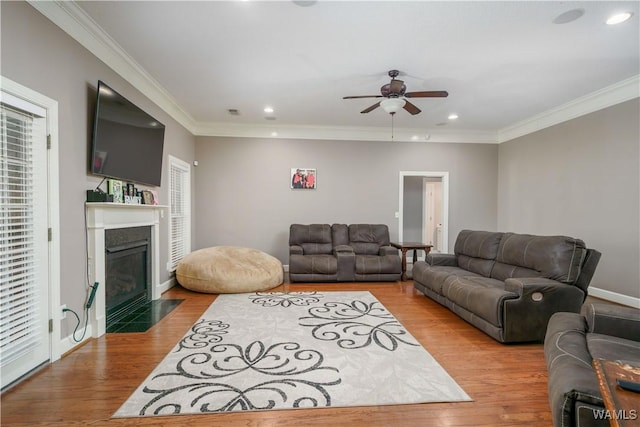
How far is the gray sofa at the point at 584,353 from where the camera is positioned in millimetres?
1194

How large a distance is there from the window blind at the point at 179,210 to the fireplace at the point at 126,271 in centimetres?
85

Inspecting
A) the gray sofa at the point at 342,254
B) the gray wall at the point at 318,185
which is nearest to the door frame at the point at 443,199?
the gray wall at the point at 318,185

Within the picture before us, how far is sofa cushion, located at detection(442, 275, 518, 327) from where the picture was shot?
109 inches

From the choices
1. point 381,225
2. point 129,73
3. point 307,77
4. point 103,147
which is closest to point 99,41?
point 129,73

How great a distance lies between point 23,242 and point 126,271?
4.78ft

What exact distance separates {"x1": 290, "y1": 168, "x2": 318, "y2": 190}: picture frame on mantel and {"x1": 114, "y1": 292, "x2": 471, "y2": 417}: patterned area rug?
121 inches

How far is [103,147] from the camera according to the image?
9.55 ft

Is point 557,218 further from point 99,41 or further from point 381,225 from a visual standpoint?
point 99,41

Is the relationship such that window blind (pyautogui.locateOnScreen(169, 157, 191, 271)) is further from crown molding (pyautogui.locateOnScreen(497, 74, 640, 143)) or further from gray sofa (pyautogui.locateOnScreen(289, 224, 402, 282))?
crown molding (pyautogui.locateOnScreen(497, 74, 640, 143))

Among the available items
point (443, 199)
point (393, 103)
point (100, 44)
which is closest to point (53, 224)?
point (100, 44)

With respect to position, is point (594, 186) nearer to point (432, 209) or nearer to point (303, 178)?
point (432, 209)

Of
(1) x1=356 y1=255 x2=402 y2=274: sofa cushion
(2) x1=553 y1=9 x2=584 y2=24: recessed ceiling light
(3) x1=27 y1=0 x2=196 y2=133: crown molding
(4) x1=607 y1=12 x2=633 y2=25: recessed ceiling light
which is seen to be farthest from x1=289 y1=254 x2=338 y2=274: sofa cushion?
(4) x1=607 y1=12 x2=633 y2=25: recessed ceiling light

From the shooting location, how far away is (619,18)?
2.55 metres

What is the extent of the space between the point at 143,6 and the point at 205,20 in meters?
0.48
